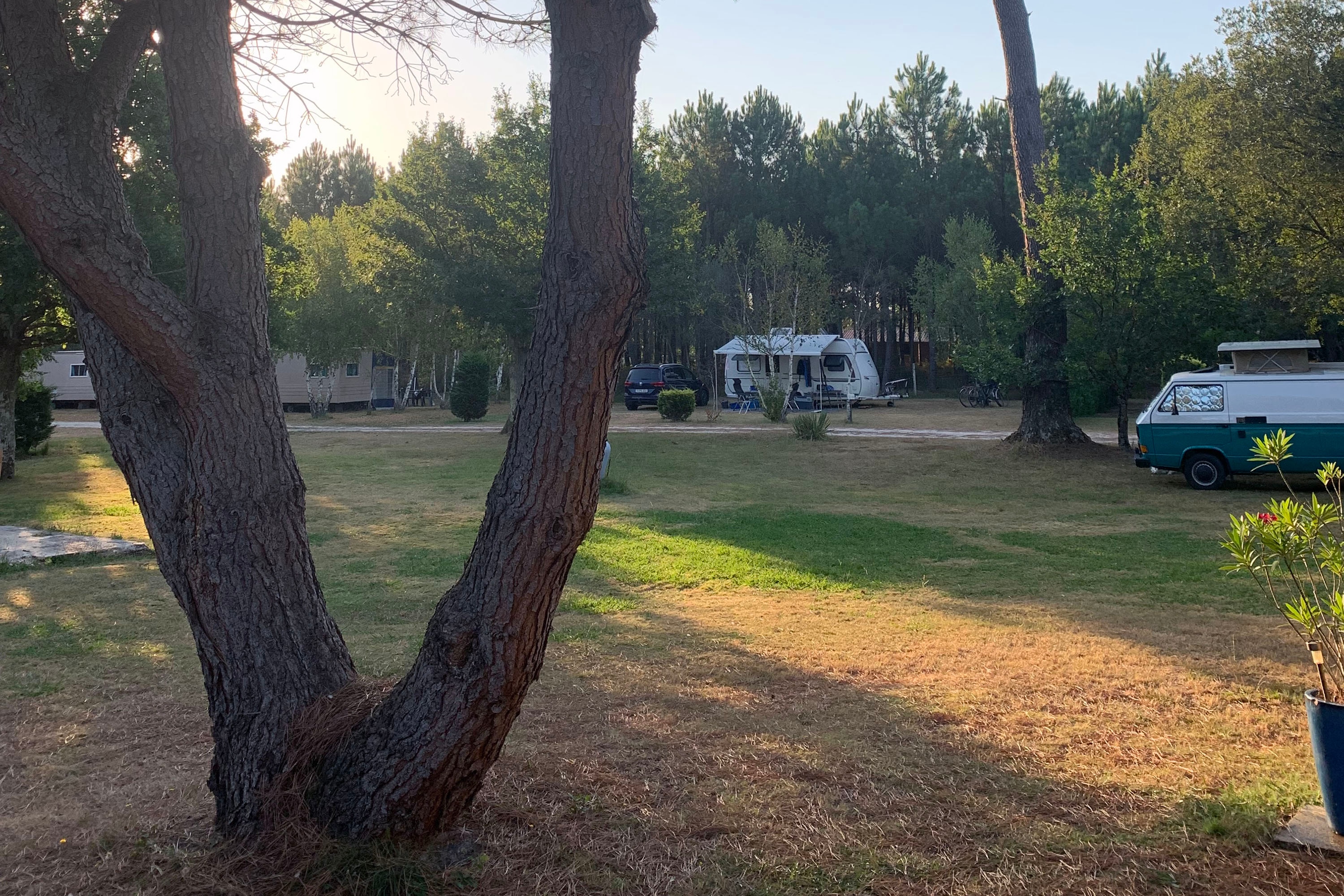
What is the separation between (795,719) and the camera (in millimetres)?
4871

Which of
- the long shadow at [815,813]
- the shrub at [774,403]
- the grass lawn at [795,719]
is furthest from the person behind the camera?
the shrub at [774,403]

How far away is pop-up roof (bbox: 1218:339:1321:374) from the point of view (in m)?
13.7

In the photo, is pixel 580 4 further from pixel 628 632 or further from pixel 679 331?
pixel 679 331

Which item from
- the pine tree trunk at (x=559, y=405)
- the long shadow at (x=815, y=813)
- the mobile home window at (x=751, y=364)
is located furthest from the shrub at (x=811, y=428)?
the pine tree trunk at (x=559, y=405)

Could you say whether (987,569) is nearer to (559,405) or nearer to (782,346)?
(559,405)

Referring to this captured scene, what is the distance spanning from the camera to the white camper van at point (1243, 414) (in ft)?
43.0

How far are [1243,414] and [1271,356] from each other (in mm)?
1008

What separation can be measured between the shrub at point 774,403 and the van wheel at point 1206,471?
13.3 meters

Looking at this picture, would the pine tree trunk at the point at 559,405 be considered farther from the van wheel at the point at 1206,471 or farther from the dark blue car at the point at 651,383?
the dark blue car at the point at 651,383

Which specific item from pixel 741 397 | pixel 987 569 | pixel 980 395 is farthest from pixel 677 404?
pixel 987 569

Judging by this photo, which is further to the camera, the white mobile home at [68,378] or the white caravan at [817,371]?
the white mobile home at [68,378]

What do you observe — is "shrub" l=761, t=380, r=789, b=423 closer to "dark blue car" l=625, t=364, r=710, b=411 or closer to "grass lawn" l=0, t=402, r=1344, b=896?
"dark blue car" l=625, t=364, r=710, b=411

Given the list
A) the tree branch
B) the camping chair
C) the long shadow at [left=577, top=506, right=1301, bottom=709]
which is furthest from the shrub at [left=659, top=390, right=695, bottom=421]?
the tree branch

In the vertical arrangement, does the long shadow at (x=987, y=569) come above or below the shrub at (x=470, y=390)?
below
